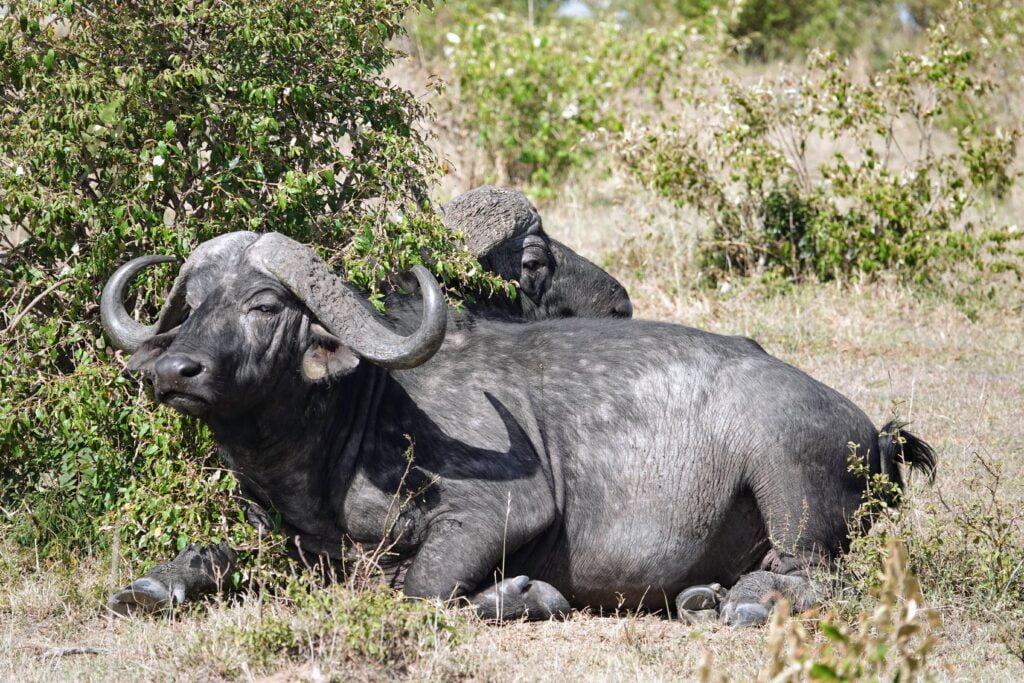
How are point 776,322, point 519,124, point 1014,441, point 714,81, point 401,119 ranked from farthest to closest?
1. point 519,124
2. point 714,81
3. point 776,322
4. point 1014,441
5. point 401,119

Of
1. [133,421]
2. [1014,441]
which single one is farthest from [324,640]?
[1014,441]

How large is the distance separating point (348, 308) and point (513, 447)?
3.14 ft

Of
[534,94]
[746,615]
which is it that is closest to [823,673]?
[746,615]

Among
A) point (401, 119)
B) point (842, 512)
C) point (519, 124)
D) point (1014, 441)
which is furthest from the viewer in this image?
point (519, 124)

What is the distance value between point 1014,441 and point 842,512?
233 centimetres

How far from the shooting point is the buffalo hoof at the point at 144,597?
18.2ft

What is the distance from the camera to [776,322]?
33.4 feet

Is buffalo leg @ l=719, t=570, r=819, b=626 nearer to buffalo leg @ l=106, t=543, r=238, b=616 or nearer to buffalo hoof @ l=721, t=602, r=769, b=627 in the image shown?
buffalo hoof @ l=721, t=602, r=769, b=627

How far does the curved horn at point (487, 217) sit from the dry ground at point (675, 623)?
2.21m

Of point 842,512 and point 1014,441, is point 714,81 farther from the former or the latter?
point 842,512

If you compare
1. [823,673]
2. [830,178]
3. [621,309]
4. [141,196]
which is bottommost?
[823,673]

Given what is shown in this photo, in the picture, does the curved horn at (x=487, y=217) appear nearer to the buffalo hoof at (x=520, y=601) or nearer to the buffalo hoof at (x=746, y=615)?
the buffalo hoof at (x=520, y=601)

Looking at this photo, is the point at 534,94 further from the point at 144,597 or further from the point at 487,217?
the point at 144,597

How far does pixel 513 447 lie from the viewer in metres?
5.82
